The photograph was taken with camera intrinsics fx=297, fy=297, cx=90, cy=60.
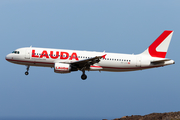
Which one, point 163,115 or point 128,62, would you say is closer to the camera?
point 163,115

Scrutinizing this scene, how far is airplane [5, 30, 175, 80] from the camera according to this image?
1745 inches

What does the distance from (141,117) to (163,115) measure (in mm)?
2798

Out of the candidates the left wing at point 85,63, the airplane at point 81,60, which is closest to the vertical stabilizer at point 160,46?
the airplane at point 81,60

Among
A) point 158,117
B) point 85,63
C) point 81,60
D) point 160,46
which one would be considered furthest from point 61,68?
point 160,46

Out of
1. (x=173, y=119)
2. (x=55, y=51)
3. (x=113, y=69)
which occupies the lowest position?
(x=173, y=119)

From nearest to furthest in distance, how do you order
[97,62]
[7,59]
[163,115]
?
[163,115] → [97,62] → [7,59]

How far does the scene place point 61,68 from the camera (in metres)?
43.4

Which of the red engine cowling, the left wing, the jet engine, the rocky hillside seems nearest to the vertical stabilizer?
the left wing

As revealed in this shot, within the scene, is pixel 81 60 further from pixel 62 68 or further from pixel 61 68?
pixel 61 68

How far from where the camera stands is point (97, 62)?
43.8m

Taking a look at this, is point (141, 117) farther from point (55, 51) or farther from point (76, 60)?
point (55, 51)

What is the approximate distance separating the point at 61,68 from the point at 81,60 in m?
3.17

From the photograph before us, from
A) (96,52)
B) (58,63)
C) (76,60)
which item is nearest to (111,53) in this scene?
(96,52)

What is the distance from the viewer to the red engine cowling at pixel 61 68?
4338 cm
